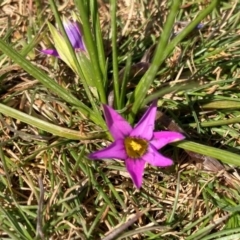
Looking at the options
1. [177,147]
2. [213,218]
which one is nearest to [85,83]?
[177,147]

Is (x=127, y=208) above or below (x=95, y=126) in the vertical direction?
below

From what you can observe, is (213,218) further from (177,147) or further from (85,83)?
(85,83)

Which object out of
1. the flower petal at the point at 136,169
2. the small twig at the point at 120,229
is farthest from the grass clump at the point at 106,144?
the flower petal at the point at 136,169

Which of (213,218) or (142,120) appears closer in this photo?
(142,120)

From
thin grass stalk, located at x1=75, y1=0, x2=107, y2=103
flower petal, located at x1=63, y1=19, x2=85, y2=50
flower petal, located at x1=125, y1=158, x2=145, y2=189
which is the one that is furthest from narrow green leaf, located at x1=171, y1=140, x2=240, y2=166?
flower petal, located at x1=63, y1=19, x2=85, y2=50

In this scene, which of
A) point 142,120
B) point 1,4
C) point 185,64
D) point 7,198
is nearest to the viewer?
point 142,120

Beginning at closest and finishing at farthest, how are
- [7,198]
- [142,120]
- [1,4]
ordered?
[142,120], [7,198], [1,4]

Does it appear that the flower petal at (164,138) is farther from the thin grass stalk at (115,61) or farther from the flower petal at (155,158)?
the thin grass stalk at (115,61)

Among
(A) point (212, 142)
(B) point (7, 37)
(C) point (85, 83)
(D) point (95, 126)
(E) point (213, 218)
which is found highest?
(B) point (7, 37)
